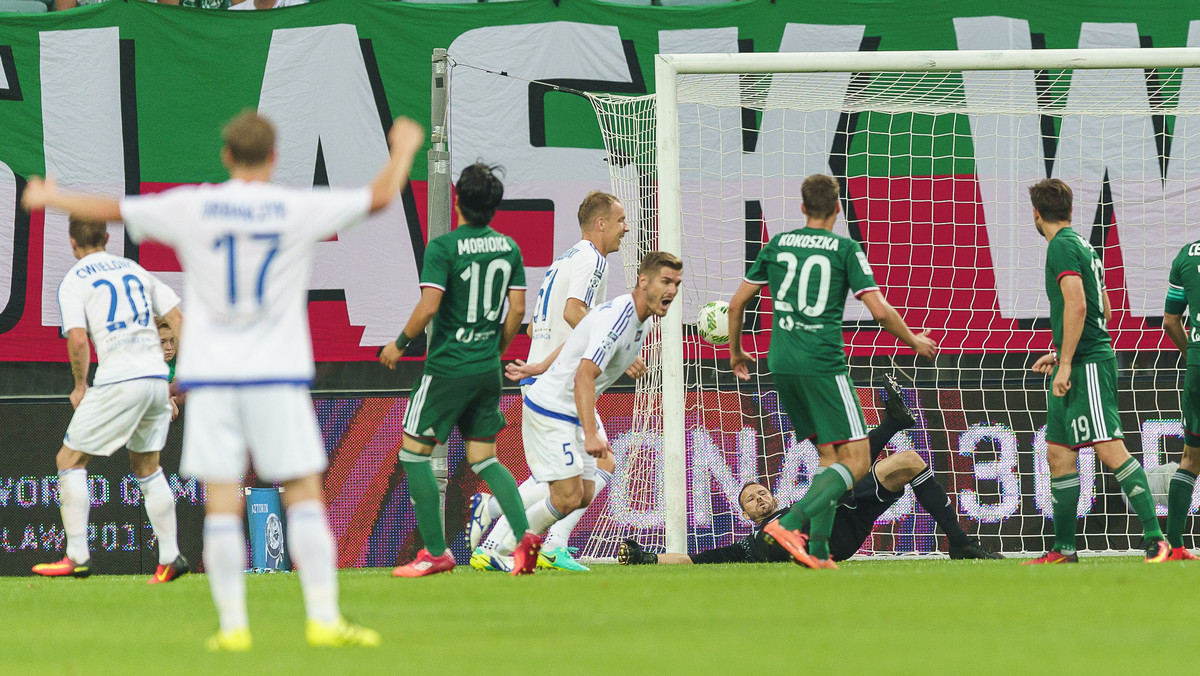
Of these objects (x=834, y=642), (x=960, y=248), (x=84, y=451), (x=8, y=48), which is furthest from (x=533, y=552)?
(x=8, y=48)

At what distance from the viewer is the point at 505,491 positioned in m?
7.05

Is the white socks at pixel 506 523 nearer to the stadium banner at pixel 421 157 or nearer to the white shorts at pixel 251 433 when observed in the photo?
the stadium banner at pixel 421 157

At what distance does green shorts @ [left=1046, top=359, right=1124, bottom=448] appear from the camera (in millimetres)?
7406

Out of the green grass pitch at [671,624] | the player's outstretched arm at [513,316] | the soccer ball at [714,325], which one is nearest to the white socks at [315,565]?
the green grass pitch at [671,624]

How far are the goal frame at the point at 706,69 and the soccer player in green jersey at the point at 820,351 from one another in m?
1.78

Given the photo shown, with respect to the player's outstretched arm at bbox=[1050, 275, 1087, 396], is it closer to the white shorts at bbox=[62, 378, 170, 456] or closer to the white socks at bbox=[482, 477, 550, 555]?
the white socks at bbox=[482, 477, 550, 555]

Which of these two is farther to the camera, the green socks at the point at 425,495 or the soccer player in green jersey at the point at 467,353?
the green socks at the point at 425,495

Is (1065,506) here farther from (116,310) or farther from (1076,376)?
(116,310)

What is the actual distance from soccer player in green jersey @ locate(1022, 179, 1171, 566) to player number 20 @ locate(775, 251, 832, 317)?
1.27 meters

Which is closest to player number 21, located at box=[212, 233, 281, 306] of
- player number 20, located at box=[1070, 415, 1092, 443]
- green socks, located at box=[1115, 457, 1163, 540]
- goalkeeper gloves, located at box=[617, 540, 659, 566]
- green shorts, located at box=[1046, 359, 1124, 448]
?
green shorts, located at box=[1046, 359, 1124, 448]

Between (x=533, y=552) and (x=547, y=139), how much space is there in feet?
17.1

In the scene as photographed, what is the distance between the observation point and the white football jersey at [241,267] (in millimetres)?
3902

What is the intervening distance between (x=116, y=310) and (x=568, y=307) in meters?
2.55

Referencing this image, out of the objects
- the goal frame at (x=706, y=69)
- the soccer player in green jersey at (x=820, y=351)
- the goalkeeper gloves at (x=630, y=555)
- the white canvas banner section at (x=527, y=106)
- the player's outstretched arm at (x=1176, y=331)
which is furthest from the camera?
the white canvas banner section at (x=527, y=106)
